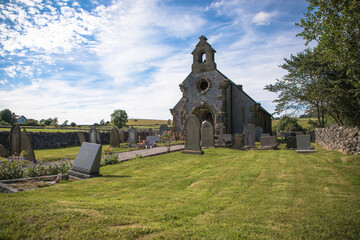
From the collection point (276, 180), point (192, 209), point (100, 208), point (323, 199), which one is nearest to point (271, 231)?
point (192, 209)

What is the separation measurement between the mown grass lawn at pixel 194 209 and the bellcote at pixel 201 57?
21.5 meters

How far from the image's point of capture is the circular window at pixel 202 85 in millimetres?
A: 27178

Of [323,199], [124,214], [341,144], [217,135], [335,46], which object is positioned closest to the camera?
[124,214]

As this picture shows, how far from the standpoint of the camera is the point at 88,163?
28.2 feet

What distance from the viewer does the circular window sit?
1070 inches

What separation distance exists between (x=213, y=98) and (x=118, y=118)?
4693 cm

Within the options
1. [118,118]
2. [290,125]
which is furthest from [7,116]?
[290,125]

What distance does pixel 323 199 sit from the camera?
17.0ft

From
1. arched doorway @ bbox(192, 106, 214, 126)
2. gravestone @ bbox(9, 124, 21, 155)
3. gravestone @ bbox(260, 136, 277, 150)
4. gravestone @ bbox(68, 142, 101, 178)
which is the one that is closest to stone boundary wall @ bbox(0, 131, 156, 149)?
gravestone @ bbox(9, 124, 21, 155)

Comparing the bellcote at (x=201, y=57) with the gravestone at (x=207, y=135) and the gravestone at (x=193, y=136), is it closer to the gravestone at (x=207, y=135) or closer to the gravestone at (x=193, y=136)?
the gravestone at (x=207, y=135)

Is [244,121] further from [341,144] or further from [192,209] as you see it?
[192,209]

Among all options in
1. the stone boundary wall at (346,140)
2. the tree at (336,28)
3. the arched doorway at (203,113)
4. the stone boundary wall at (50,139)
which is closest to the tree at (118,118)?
the stone boundary wall at (50,139)

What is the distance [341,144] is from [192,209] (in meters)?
12.5

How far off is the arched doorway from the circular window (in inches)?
78.9
